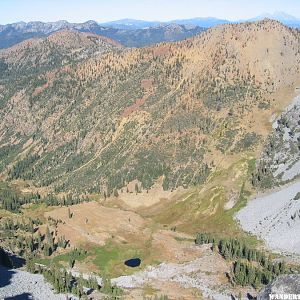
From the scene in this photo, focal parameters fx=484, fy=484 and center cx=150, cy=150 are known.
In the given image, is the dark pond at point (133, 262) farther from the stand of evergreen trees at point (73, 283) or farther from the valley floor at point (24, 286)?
the valley floor at point (24, 286)

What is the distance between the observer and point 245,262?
342ft

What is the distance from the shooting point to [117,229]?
13075 centimetres

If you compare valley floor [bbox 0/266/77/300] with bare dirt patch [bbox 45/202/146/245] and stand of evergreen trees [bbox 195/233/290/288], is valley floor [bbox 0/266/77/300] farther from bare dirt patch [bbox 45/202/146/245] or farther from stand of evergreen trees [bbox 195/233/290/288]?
stand of evergreen trees [bbox 195/233/290/288]

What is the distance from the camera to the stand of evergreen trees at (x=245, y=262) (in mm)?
94938

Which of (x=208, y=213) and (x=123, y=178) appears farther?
(x=123, y=178)

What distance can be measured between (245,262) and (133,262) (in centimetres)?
2577

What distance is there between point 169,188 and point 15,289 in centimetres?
8074

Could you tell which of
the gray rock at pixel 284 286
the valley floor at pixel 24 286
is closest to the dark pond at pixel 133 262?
the valley floor at pixel 24 286

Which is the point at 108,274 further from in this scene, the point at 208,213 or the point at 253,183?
the point at 253,183

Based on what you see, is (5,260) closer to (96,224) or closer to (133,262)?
(133,262)

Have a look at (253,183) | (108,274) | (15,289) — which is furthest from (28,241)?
(253,183)

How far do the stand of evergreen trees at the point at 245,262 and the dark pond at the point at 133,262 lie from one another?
1661 centimetres

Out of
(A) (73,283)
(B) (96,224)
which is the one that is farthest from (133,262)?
(B) (96,224)

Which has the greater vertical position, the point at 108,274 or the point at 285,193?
the point at 285,193
